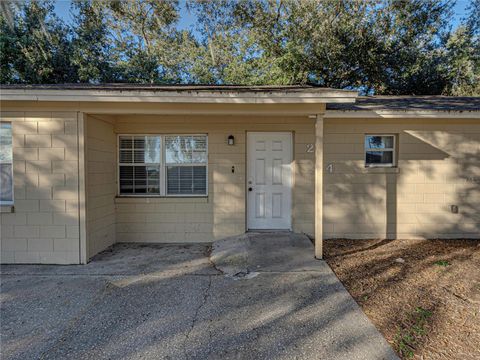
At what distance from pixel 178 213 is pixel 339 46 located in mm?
10822

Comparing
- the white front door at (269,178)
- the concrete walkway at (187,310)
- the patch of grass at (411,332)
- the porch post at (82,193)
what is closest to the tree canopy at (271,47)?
the white front door at (269,178)

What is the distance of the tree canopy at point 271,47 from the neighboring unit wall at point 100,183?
29.2 ft

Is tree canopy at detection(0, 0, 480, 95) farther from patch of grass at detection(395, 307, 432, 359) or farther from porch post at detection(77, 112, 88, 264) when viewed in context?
patch of grass at detection(395, 307, 432, 359)

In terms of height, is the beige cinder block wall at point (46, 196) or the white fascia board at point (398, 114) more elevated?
the white fascia board at point (398, 114)

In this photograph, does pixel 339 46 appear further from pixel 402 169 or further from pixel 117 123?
pixel 117 123

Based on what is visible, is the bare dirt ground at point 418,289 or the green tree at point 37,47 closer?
the bare dirt ground at point 418,289

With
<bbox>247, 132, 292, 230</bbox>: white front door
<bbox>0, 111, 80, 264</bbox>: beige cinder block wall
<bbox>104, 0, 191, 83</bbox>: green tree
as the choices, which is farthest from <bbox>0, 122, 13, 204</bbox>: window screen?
<bbox>104, 0, 191, 83</bbox>: green tree

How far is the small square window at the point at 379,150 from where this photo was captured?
615cm

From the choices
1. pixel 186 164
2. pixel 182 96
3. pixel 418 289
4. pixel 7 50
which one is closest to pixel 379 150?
pixel 418 289

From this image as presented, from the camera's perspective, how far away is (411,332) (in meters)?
2.78

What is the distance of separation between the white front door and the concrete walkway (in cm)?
112

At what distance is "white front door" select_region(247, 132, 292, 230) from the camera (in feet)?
19.9

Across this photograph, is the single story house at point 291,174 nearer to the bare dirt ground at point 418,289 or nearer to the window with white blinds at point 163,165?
the window with white blinds at point 163,165

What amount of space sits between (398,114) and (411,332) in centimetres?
429
